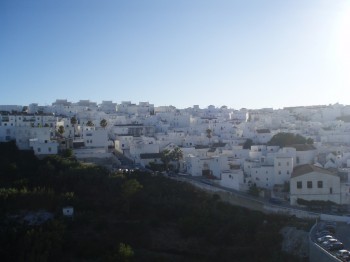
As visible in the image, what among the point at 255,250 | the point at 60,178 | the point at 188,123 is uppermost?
the point at 188,123

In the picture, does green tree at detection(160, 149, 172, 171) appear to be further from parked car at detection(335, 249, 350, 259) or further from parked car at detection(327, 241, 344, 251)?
parked car at detection(335, 249, 350, 259)

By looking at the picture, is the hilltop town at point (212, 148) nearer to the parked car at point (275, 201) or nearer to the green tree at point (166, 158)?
the green tree at point (166, 158)

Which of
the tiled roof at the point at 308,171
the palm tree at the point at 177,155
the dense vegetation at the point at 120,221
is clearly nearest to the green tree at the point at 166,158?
the palm tree at the point at 177,155

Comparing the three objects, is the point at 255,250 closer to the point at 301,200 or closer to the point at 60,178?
the point at 301,200

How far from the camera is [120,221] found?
27.3 meters

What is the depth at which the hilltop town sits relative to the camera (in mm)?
29777

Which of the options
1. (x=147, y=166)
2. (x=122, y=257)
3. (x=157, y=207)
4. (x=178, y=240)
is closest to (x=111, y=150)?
(x=147, y=166)

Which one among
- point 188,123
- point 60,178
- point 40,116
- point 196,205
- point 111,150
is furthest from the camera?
point 188,123

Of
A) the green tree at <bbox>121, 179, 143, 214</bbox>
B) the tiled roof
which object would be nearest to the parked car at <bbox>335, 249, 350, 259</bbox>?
the tiled roof

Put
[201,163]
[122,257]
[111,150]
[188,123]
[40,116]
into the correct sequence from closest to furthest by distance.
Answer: [122,257] < [201,163] < [111,150] < [40,116] < [188,123]

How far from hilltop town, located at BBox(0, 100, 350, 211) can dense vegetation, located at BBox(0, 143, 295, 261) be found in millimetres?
3422

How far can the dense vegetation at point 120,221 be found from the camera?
77.3ft

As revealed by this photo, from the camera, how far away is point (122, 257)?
853 inches

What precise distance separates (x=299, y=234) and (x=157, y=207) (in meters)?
8.36
